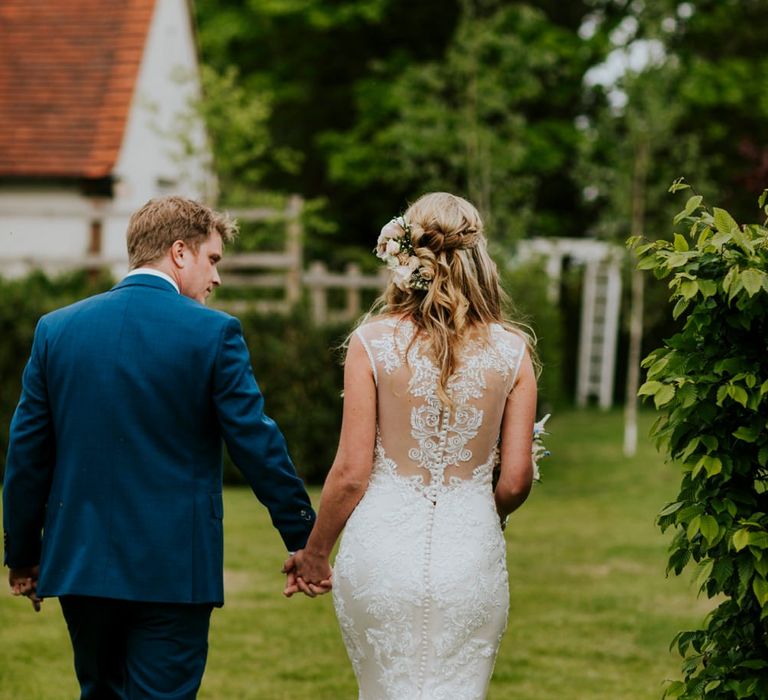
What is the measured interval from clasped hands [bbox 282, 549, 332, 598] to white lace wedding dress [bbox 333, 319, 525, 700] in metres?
0.19

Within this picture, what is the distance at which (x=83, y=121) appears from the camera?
18.5 meters

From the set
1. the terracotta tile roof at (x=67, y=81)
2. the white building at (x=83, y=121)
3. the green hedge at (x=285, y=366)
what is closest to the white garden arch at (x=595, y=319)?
the white building at (x=83, y=121)

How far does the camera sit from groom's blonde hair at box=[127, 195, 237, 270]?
13.5ft

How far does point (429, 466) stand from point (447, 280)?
1.95 feet

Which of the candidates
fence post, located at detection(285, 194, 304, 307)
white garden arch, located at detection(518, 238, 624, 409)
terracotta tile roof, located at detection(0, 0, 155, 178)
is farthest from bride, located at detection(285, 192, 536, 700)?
white garden arch, located at detection(518, 238, 624, 409)

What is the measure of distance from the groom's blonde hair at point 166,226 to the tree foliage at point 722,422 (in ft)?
4.54

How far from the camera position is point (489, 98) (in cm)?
1897

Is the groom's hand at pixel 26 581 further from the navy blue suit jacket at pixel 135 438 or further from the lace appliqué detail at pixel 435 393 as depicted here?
the lace appliqué detail at pixel 435 393

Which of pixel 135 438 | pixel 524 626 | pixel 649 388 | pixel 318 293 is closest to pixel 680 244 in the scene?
pixel 649 388

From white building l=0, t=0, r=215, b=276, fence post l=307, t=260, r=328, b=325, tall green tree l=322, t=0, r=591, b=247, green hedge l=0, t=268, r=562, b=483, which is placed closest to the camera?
green hedge l=0, t=268, r=562, b=483

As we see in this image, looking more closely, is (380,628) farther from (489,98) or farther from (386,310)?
(489,98)

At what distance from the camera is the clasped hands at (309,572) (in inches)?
171

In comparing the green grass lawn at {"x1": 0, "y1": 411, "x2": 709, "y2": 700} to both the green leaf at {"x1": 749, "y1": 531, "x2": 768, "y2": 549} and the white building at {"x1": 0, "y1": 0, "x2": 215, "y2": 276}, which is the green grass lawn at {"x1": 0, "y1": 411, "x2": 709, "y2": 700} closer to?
the green leaf at {"x1": 749, "y1": 531, "x2": 768, "y2": 549}

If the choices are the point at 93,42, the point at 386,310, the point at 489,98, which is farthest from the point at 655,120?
the point at 386,310
